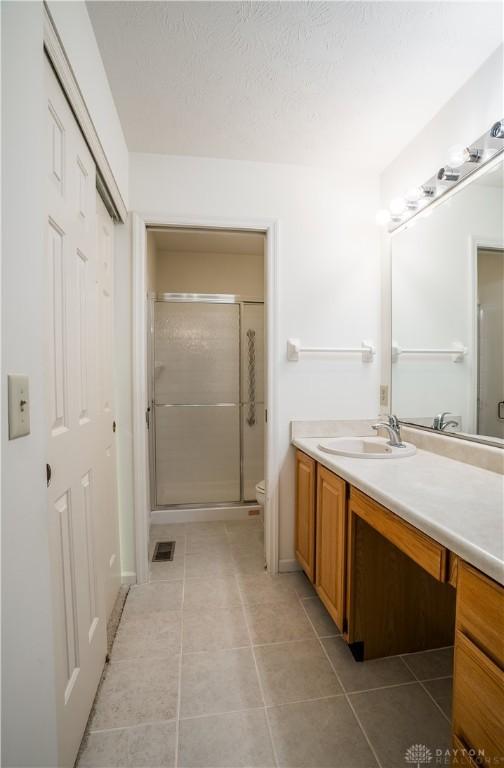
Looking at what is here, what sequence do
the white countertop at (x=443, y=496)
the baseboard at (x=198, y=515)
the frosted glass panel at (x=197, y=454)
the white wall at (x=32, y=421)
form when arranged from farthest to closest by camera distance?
the frosted glass panel at (x=197, y=454) < the baseboard at (x=198, y=515) < the white countertop at (x=443, y=496) < the white wall at (x=32, y=421)

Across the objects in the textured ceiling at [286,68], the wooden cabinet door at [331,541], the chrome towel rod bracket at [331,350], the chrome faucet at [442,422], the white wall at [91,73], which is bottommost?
the wooden cabinet door at [331,541]

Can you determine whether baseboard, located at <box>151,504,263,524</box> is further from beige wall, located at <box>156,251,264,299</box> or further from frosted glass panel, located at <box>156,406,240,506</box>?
beige wall, located at <box>156,251,264,299</box>

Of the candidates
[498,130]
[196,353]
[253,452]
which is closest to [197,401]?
[196,353]

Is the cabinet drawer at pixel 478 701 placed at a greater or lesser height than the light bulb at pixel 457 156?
lesser

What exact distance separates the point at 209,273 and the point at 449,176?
2428mm

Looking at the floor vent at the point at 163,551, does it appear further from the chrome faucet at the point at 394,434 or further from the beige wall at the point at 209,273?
the beige wall at the point at 209,273

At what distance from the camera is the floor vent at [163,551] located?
7.37 feet

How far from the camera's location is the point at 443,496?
109 centimetres

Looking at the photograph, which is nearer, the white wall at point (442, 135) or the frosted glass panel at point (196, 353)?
the white wall at point (442, 135)

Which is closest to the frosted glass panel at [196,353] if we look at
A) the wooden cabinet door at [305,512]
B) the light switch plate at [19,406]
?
the wooden cabinet door at [305,512]

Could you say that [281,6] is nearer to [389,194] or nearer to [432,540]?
[389,194]

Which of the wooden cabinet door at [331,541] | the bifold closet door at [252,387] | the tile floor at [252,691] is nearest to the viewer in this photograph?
the tile floor at [252,691]

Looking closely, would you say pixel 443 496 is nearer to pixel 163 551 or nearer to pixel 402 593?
pixel 402 593

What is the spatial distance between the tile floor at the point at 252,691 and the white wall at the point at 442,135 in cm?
143
